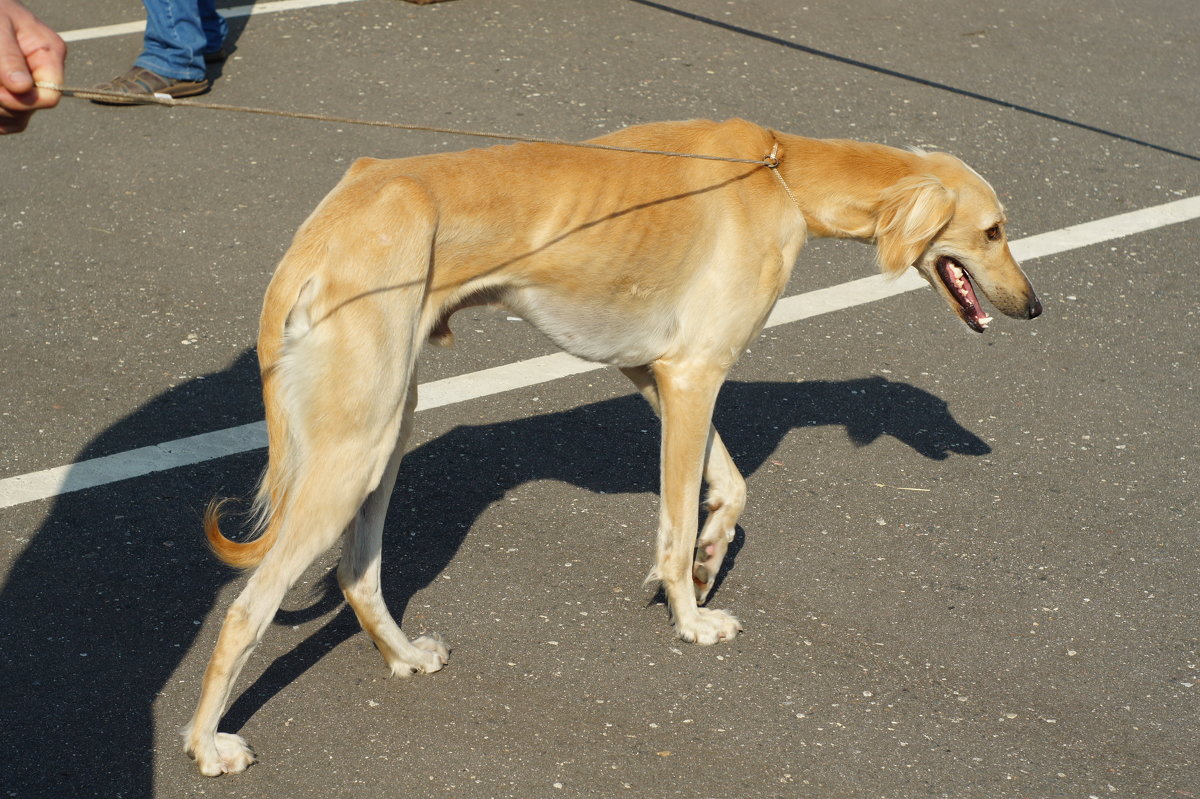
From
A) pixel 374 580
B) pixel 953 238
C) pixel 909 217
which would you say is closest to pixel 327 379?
pixel 374 580

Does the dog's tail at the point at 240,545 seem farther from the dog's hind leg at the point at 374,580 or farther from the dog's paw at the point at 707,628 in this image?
the dog's paw at the point at 707,628

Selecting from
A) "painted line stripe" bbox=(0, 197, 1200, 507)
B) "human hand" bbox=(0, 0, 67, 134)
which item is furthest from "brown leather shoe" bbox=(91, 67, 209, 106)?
"human hand" bbox=(0, 0, 67, 134)

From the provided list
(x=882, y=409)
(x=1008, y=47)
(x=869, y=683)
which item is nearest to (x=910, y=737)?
(x=869, y=683)

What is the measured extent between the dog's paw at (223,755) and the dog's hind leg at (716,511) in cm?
164

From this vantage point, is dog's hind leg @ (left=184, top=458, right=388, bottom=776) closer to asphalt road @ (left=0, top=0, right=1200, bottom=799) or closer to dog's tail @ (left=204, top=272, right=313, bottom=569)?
dog's tail @ (left=204, top=272, right=313, bottom=569)

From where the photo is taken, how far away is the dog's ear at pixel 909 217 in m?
4.46

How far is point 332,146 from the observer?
7984mm

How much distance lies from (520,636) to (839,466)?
1.79m

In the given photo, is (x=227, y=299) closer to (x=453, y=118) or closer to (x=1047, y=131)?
(x=453, y=118)

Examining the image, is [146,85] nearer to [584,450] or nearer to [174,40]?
[174,40]

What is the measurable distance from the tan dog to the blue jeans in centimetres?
494

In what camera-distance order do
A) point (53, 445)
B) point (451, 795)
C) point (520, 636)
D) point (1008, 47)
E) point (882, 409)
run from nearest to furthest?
point (451, 795), point (520, 636), point (53, 445), point (882, 409), point (1008, 47)

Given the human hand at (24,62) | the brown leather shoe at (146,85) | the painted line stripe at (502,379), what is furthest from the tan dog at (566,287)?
the brown leather shoe at (146,85)

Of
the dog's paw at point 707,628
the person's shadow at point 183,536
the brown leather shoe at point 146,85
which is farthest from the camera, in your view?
the brown leather shoe at point 146,85
